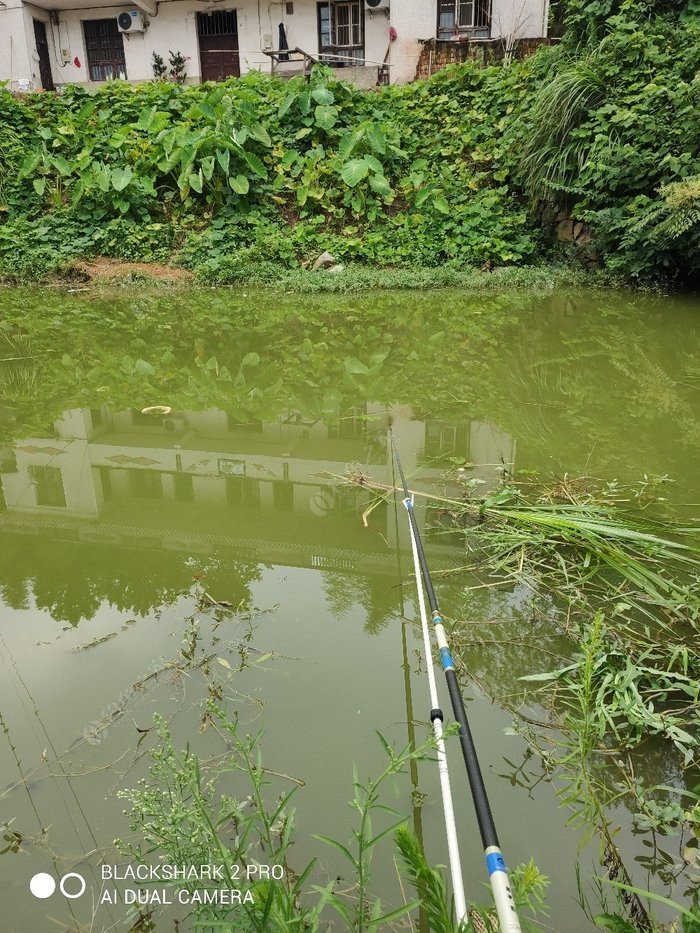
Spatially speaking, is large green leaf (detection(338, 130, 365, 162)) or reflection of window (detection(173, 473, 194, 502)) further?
large green leaf (detection(338, 130, 365, 162))

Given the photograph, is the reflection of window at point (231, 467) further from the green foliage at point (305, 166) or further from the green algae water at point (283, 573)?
the green foliage at point (305, 166)

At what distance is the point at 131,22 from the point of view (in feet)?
51.8

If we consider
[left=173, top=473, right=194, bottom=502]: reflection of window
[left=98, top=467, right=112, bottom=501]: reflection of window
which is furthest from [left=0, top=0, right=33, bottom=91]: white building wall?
[left=173, top=473, right=194, bottom=502]: reflection of window

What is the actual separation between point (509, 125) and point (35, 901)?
39.7ft

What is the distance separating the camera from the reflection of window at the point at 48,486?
3464mm

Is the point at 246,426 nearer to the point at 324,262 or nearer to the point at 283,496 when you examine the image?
the point at 283,496

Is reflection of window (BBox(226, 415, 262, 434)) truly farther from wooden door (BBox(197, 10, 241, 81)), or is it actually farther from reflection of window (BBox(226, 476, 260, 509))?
wooden door (BBox(197, 10, 241, 81))

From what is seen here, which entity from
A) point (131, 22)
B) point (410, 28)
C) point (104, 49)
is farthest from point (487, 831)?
point (104, 49)

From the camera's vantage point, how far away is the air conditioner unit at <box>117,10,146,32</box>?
51.6ft

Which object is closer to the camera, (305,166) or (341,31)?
(305,166)

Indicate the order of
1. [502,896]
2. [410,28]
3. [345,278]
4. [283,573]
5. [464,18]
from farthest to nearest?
[464,18] → [410,28] → [345,278] → [283,573] → [502,896]

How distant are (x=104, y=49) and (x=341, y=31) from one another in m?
6.53

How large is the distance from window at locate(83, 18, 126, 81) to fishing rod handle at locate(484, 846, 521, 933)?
19895mm

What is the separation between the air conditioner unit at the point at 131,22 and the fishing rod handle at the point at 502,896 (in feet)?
64.1
